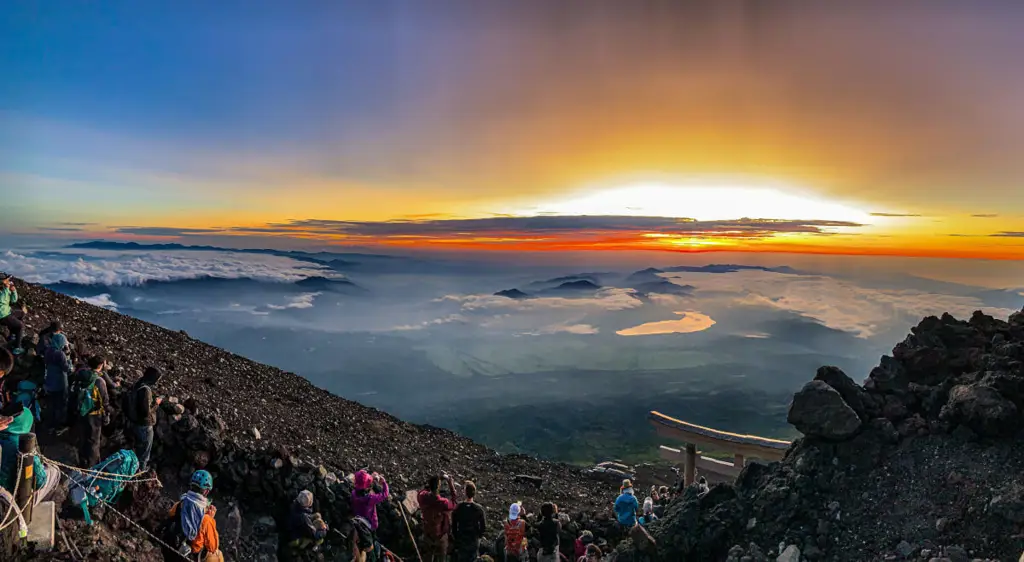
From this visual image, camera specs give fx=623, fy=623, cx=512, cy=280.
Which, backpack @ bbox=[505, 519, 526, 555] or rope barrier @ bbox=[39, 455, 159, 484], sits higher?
rope barrier @ bbox=[39, 455, 159, 484]

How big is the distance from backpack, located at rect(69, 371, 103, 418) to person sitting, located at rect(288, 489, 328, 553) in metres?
3.68

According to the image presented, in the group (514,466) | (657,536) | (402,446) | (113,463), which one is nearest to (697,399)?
(514,466)

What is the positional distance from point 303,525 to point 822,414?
9191mm

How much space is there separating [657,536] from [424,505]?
430 centimetres

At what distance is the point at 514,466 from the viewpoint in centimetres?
2178

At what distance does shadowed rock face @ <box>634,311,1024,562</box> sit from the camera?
928 cm

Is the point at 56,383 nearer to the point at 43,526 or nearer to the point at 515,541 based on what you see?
the point at 43,526

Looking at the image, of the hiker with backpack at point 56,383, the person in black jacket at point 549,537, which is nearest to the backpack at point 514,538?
the person in black jacket at point 549,537

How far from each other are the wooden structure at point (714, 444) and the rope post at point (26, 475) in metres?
15.3

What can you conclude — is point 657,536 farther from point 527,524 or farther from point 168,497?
point 168,497

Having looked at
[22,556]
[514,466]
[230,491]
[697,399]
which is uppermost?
[22,556]

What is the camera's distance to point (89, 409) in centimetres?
1031

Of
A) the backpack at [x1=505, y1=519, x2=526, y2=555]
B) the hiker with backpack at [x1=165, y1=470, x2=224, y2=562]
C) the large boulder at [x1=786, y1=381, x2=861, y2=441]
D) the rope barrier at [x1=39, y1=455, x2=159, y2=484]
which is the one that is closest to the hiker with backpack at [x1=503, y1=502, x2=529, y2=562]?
the backpack at [x1=505, y1=519, x2=526, y2=555]

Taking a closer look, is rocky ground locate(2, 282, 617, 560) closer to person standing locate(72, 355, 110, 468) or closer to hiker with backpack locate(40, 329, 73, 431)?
person standing locate(72, 355, 110, 468)
